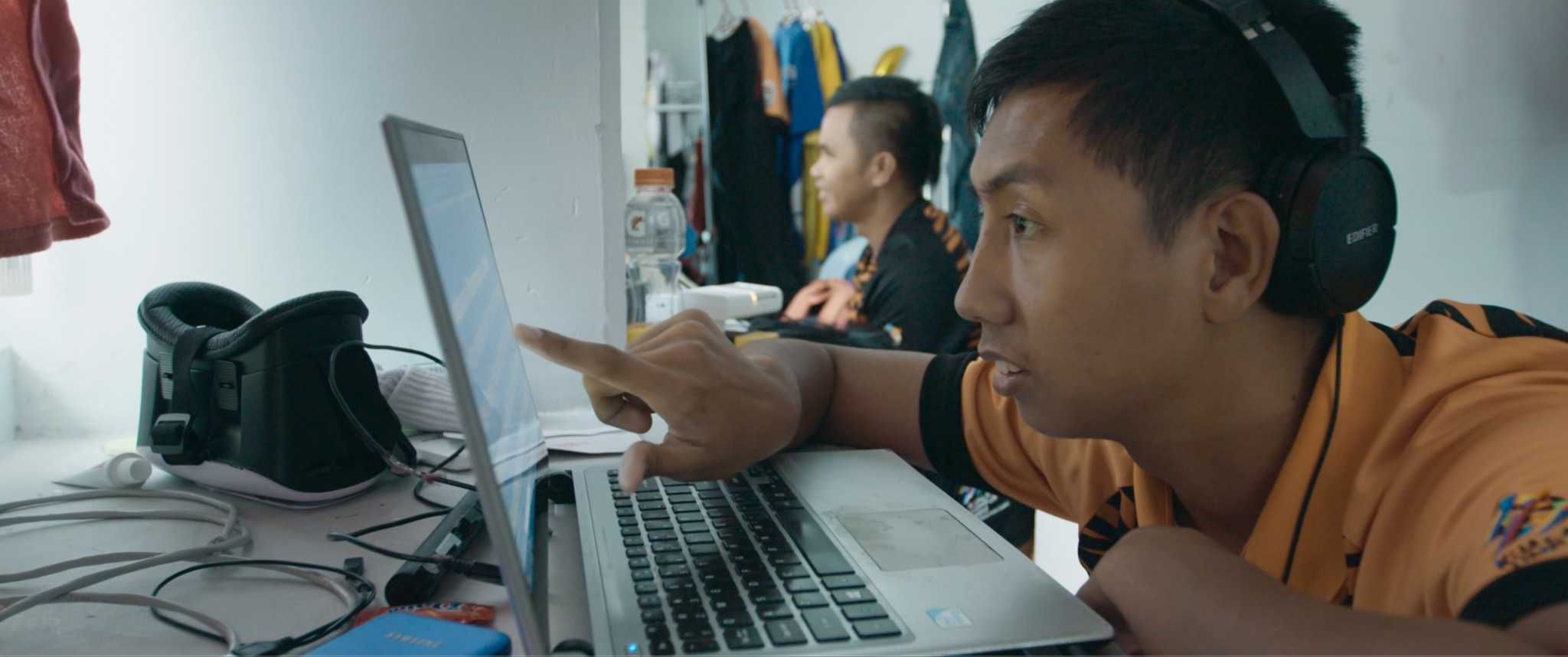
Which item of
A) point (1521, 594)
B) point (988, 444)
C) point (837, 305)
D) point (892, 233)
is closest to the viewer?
point (1521, 594)

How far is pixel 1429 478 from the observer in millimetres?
553

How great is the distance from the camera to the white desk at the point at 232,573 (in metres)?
0.52

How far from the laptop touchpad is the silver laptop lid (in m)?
0.21

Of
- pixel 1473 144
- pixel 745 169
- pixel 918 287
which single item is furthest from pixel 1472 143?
pixel 745 169

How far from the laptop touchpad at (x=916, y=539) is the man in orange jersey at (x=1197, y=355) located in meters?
0.08

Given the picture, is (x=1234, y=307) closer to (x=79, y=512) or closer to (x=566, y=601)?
(x=566, y=601)

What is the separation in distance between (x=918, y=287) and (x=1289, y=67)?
4.66ft

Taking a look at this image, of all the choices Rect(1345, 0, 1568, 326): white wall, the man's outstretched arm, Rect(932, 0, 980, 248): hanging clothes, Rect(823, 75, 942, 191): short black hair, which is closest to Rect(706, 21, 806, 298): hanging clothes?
Rect(932, 0, 980, 248): hanging clothes

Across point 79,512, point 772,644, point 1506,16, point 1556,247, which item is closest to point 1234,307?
point 772,644

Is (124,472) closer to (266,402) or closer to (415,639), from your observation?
(266,402)

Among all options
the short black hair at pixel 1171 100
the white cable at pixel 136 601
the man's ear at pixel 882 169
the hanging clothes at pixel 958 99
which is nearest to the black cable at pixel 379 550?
the white cable at pixel 136 601

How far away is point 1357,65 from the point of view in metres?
0.70

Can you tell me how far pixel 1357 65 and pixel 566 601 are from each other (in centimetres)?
70

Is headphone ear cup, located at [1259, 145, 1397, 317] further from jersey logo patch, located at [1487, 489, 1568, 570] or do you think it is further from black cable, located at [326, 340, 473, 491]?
black cable, located at [326, 340, 473, 491]
